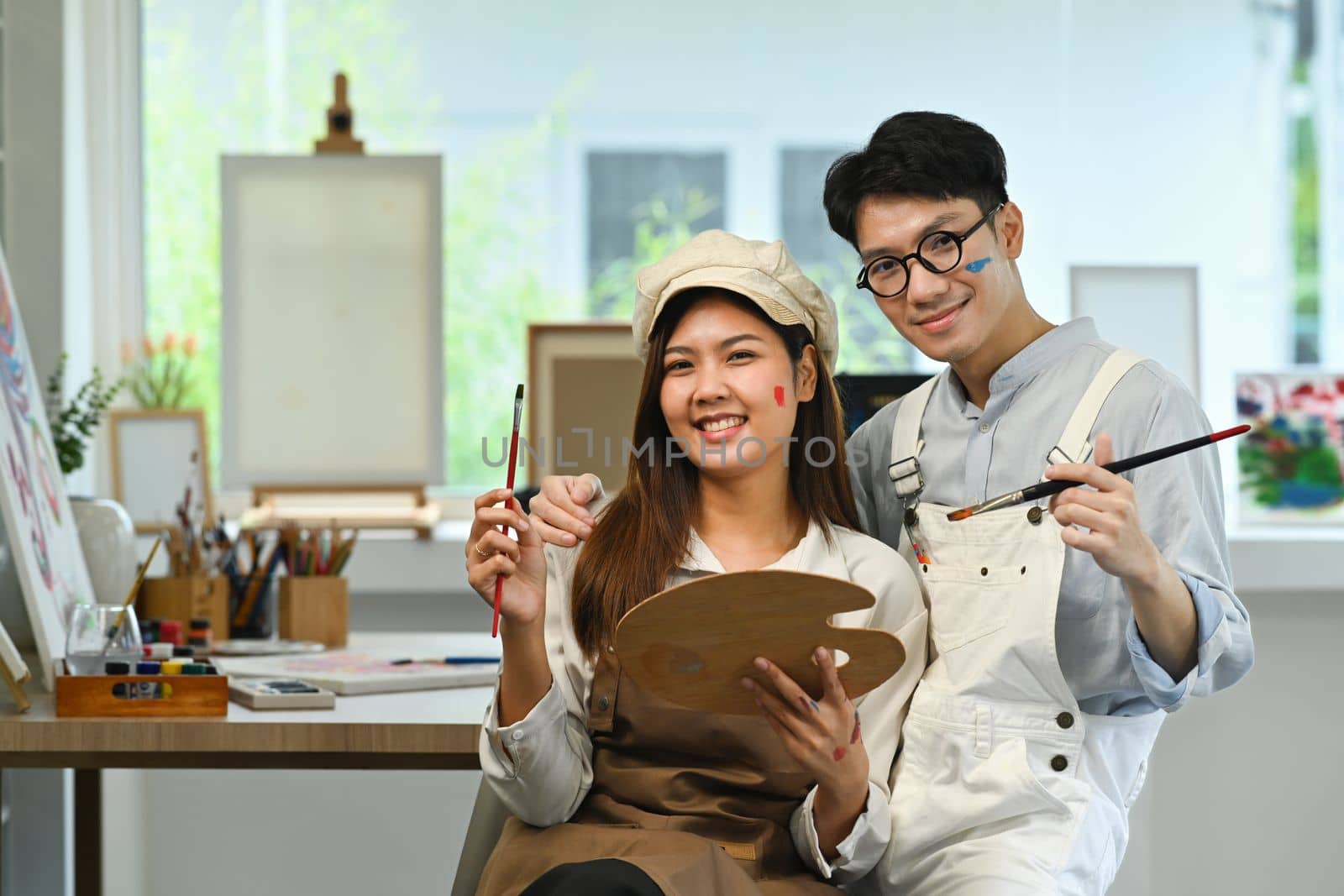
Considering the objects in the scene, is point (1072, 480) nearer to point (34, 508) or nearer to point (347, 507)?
point (34, 508)

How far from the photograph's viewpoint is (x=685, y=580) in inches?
61.5

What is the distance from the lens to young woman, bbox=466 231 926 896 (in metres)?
Result: 1.36

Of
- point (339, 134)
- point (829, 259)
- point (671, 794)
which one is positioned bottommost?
point (671, 794)

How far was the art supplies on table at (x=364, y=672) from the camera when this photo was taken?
1814 millimetres

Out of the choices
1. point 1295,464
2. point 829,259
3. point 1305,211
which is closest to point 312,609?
point 829,259

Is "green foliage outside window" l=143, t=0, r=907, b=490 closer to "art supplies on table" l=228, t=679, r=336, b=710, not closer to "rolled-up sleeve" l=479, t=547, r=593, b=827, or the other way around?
"art supplies on table" l=228, t=679, r=336, b=710

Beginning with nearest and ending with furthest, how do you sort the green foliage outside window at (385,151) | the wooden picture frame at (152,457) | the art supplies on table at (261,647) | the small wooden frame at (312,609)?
the art supplies on table at (261,647) → the small wooden frame at (312,609) → the wooden picture frame at (152,457) → the green foliage outside window at (385,151)

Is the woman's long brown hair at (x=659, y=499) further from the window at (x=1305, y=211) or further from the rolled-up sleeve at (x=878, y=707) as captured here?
the window at (x=1305, y=211)

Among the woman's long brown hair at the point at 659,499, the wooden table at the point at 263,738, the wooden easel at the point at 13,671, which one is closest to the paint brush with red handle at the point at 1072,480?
the woman's long brown hair at the point at 659,499

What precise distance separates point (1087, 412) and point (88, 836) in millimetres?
1933

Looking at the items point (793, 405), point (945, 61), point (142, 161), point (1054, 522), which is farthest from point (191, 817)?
point (945, 61)

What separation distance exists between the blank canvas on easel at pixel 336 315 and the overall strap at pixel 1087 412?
69.0 inches

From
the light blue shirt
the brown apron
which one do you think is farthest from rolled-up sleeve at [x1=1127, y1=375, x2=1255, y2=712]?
the brown apron

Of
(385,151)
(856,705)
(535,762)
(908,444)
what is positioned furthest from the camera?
(385,151)
